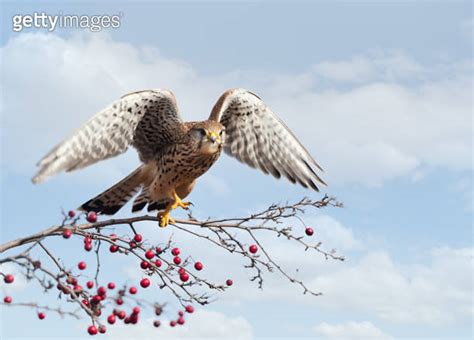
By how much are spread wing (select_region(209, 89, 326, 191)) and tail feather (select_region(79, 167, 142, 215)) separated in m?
1.08

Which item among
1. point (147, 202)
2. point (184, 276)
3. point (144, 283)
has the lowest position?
point (144, 283)

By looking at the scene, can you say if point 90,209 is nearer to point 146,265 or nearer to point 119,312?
point 146,265

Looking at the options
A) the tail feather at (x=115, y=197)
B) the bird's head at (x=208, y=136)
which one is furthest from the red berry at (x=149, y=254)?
the tail feather at (x=115, y=197)

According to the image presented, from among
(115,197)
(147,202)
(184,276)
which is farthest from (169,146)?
(184,276)

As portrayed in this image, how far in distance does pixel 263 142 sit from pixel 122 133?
1854 mm

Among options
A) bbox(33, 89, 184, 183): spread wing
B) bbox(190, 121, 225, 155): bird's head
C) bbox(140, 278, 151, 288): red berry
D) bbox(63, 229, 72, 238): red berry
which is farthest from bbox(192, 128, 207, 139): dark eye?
bbox(63, 229, 72, 238): red berry

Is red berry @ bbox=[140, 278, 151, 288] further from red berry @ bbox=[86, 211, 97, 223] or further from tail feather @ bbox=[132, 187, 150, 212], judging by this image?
tail feather @ bbox=[132, 187, 150, 212]

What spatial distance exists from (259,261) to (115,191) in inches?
77.8

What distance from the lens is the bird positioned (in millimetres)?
5195

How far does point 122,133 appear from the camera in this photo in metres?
5.51

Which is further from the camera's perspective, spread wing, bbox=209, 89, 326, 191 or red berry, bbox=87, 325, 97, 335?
spread wing, bbox=209, 89, 326, 191

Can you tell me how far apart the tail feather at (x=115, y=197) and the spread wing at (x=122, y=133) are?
31cm

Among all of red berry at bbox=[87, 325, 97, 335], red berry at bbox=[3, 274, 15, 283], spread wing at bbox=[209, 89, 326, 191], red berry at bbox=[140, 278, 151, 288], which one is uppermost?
spread wing at bbox=[209, 89, 326, 191]

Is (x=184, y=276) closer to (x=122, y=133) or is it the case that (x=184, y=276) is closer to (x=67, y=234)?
(x=67, y=234)
